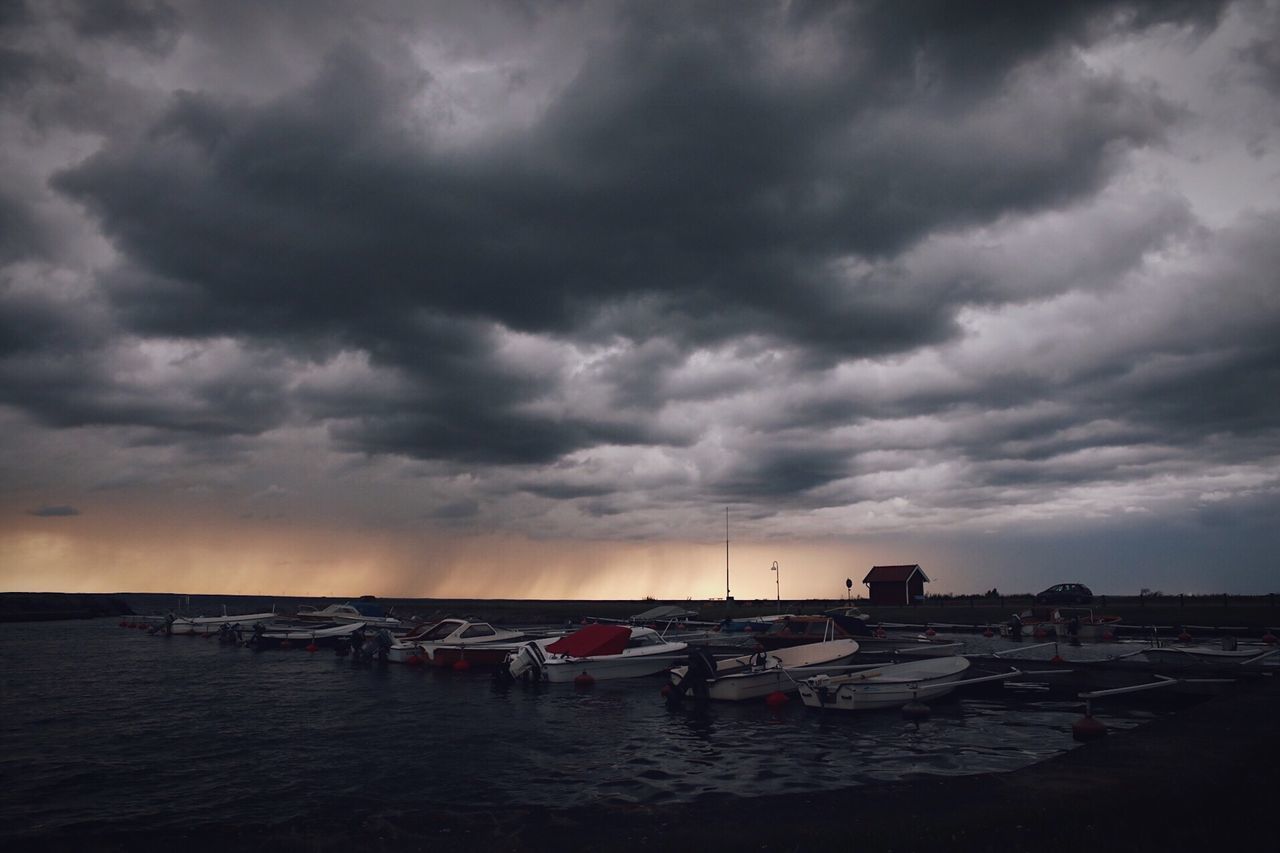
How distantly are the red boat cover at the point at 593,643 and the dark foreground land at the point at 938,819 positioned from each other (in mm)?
19233

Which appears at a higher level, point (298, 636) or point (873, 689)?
point (873, 689)

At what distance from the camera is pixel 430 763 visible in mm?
20250

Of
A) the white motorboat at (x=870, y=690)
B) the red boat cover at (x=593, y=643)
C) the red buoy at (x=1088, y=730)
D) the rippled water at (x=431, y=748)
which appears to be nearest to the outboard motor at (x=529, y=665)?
the rippled water at (x=431, y=748)

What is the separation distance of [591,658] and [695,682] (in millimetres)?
8398

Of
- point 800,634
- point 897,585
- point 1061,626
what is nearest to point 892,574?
point 897,585

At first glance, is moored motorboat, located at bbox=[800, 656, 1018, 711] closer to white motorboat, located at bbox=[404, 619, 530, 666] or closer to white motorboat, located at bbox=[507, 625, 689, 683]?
white motorboat, located at bbox=[507, 625, 689, 683]

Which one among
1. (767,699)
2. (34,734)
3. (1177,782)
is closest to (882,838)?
(1177,782)

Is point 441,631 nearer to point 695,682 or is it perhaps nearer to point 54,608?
point 695,682

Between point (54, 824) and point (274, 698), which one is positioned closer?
point (54, 824)

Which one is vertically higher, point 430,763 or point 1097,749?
point 1097,749

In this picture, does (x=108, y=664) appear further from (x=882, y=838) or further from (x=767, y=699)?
(x=882, y=838)

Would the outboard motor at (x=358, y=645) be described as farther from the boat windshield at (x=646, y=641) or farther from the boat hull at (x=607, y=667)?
the boat hull at (x=607, y=667)

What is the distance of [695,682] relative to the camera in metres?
27.3

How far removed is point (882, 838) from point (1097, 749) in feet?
25.5
